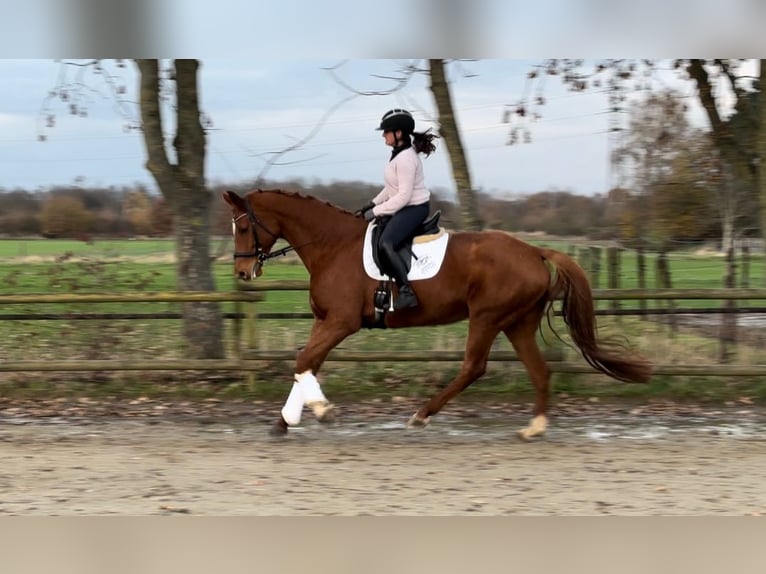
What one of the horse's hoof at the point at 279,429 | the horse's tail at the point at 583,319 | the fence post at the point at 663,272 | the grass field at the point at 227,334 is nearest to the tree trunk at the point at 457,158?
the grass field at the point at 227,334

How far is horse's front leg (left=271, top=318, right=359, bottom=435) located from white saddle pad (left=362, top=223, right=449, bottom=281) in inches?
20.7

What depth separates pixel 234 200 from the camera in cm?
741

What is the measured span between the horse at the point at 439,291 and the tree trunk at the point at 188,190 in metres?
1.94

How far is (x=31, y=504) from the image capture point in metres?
5.27

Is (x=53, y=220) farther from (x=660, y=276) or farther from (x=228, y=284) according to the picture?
(x=660, y=276)

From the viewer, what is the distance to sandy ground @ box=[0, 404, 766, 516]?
5297mm

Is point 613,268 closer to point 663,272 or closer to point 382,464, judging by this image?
point 663,272

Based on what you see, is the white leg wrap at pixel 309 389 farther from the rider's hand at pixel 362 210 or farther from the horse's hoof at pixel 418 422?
the rider's hand at pixel 362 210

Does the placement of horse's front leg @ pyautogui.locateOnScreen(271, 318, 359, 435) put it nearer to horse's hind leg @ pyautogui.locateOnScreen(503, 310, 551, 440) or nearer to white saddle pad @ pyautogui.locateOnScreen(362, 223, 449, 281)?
white saddle pad @ pyautogui.locateOnScreen(362, 223, 449, 281)

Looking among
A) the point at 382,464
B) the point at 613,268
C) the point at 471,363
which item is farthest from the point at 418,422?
the point at 613,268

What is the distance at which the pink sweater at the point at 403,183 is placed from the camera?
713 centimetres

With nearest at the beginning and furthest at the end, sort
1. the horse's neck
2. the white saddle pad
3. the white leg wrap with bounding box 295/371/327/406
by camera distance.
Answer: the white leg wrap with bounding box 295/371/327/406 → the white saddle pad → the horse's neck

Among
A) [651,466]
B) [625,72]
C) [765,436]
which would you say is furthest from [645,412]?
[625,72]

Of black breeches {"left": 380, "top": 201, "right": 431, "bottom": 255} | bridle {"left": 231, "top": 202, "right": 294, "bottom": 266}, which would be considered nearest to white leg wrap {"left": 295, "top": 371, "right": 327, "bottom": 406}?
bridle {"left": 231, "top": 202, "right": 294, "bottom": 266}
